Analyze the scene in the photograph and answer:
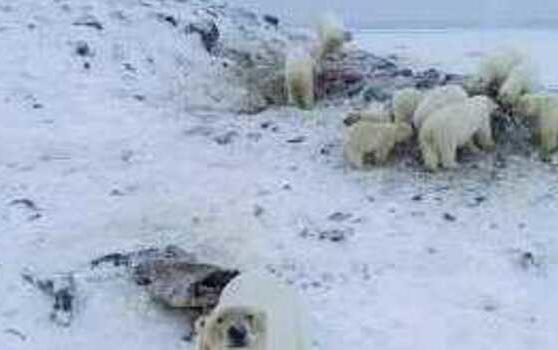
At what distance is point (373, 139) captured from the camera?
197 inches

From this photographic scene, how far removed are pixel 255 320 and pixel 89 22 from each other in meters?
3.11

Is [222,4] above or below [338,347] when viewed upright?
above

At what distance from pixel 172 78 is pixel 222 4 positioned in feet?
4.39

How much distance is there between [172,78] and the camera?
6031 mm

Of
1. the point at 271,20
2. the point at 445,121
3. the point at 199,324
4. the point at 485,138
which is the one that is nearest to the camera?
the point at 199,324

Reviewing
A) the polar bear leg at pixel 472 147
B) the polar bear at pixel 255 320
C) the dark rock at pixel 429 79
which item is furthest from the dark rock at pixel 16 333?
the dark rock at pixel 429 79

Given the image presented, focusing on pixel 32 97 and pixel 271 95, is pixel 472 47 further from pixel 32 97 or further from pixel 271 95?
pixel 32 97

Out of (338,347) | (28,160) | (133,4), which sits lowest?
(338,347)

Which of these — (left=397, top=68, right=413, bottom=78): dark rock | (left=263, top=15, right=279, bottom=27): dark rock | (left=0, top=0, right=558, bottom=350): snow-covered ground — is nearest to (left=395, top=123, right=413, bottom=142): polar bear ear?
(left=0, top=0, right=558, bottom=350): snow-covered ground

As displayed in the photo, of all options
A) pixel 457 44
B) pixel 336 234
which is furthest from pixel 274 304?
pixel 457 44

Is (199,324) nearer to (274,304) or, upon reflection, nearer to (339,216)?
(274,304)

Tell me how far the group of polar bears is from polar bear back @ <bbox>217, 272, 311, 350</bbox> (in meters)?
1.30

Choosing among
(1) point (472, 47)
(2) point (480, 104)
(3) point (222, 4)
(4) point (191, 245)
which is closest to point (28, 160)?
(4) point (191, 245)

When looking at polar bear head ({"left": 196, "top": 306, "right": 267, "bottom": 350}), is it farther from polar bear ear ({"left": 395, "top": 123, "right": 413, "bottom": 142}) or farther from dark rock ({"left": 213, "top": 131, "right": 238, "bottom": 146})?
dark rock ({"left": 213, "top": 131, "right": 238, "bottom": 146})
